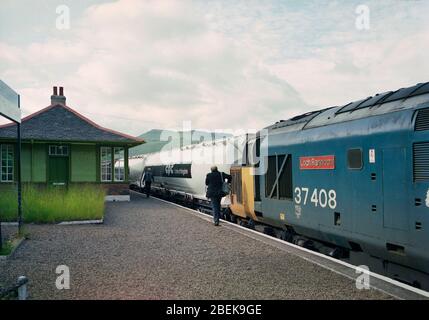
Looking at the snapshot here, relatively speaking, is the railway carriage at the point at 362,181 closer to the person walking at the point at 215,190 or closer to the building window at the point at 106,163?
the person walking at the point at 215,190

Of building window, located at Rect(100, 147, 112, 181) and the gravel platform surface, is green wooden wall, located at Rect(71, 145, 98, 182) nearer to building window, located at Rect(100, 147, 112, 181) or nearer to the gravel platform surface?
building window, located at Rect(100, 147, 112, 181)

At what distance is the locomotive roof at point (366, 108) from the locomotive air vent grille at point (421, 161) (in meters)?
0.69

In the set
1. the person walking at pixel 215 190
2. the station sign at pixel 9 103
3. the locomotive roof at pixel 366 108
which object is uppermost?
the station sign at pixel 9 103

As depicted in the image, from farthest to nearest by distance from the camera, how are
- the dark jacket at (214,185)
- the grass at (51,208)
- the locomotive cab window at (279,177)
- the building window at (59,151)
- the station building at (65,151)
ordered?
the building window at (59,151), the station building at (65,151), the grass at (51,208), the dark jacket at (214,185), the locomotive cab window at (279,177)

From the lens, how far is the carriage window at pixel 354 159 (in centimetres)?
772

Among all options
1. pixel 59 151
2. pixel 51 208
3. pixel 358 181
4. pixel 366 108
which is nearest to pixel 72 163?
pixel 59 151

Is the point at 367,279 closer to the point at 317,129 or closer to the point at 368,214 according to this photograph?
the point at 368,214

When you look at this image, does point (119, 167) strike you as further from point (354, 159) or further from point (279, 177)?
point (354, 159)

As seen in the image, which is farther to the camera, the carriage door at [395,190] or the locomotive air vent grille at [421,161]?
the carriage door at [395,190]

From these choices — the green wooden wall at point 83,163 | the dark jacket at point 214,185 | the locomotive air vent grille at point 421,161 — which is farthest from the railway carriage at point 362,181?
the green wooden wall at point 83,163

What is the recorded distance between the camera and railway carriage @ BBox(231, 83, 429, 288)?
648cm

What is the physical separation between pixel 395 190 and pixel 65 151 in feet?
70.1

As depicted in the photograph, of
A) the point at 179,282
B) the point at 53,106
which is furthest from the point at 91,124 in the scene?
the point at 179,282
